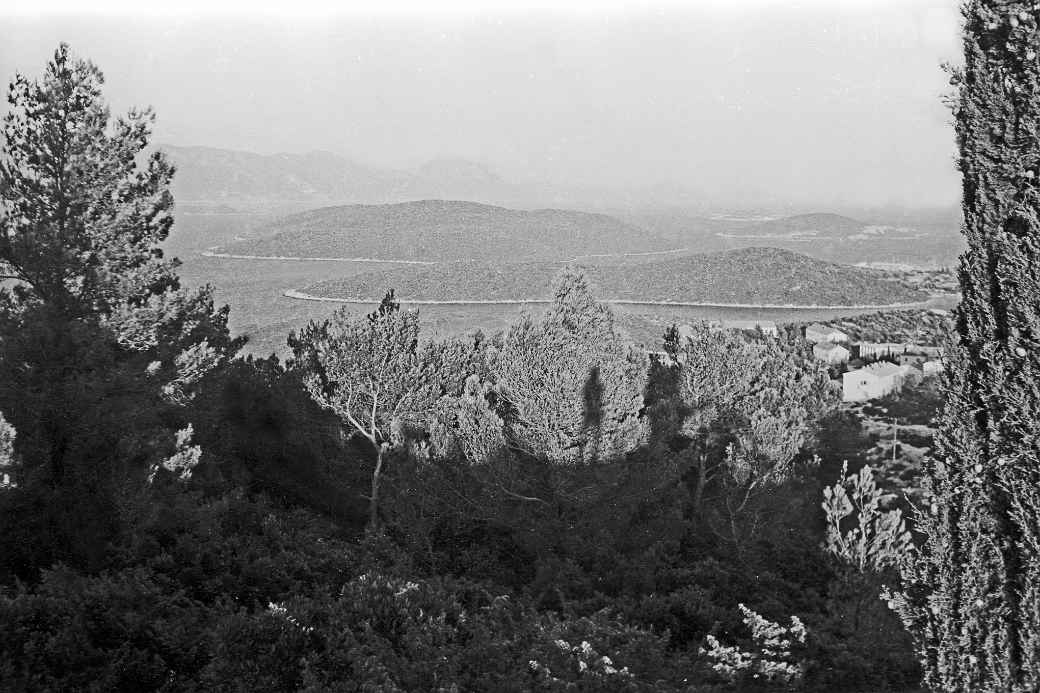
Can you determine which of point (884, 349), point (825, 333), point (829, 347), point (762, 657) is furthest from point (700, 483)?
point (825, 333)

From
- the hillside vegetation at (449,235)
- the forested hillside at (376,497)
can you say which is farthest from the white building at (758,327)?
the hillside vegetation at (449,235)

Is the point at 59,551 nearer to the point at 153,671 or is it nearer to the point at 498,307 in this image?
the point at 153,671

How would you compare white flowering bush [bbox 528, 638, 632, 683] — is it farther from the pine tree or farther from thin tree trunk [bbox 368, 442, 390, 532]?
thin tree trunk [bbox 368, 442, 390, 532]

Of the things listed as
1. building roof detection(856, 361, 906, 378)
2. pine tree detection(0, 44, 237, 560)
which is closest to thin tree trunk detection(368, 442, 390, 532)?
pine tree detection(0, 44, 237, 560)

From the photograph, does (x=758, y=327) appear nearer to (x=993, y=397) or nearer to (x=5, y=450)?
(x=5, y=450)

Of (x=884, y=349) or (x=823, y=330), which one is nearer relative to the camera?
(x=884, y=349)

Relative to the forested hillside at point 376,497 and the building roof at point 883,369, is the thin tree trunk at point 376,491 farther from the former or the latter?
the building roof at point 883,369
